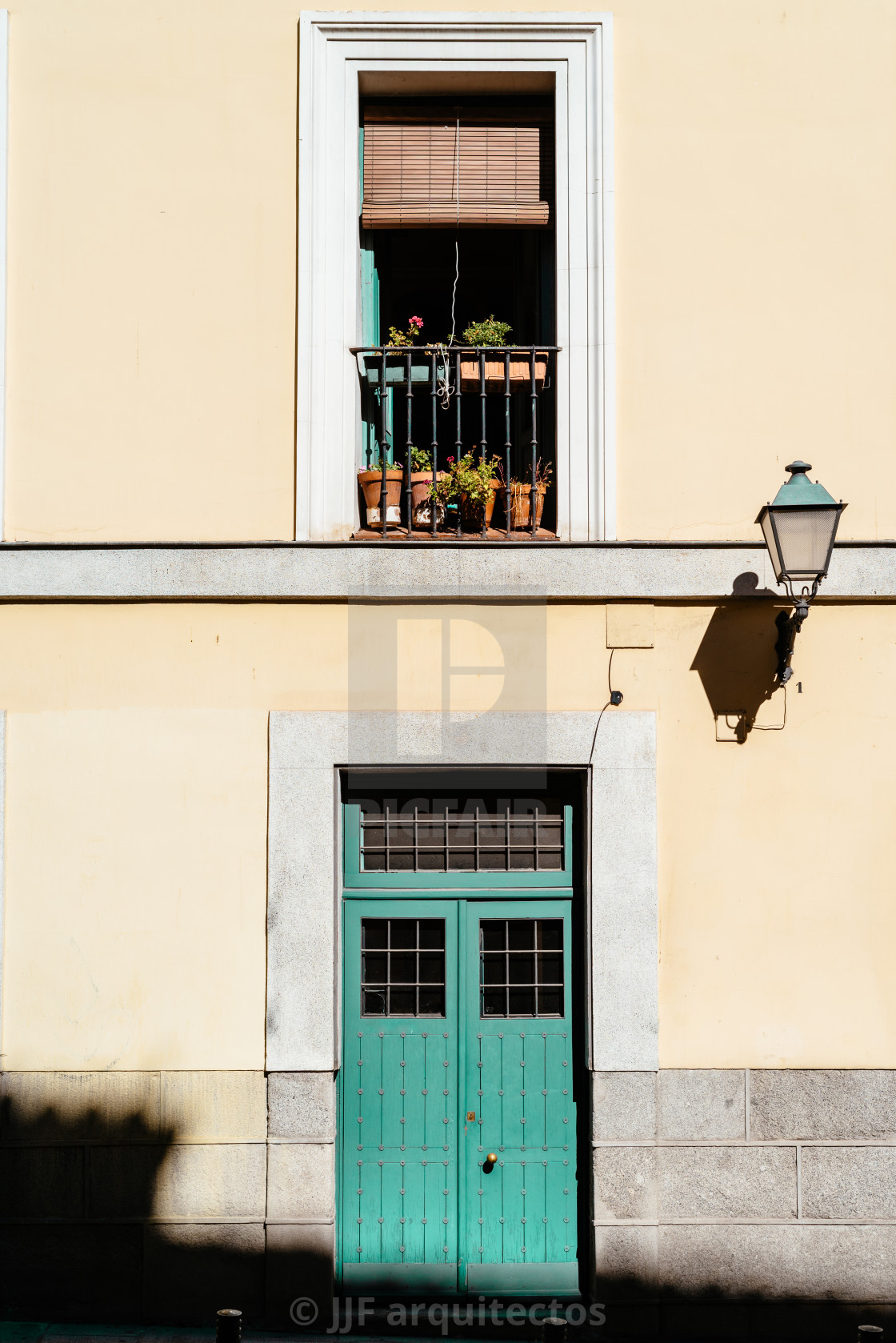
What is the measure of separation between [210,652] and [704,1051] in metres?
3.56

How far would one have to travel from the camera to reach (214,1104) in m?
5.70

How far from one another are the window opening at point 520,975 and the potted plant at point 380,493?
247cm

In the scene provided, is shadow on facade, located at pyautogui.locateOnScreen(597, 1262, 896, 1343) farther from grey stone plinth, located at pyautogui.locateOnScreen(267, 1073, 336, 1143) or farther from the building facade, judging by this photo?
grey stone plinth, located at pyautogui.locateOnScreen(267, 1073, 336, 1143)

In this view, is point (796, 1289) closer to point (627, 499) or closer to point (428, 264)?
point (627, 499)

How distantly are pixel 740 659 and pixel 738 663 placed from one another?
21 mm

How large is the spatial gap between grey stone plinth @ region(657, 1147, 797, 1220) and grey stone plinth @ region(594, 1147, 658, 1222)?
70mm

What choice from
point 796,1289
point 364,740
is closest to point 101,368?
point 364,740

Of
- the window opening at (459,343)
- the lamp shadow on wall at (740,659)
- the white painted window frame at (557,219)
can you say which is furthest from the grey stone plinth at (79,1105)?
the lamp shadow on wall at (740,659)

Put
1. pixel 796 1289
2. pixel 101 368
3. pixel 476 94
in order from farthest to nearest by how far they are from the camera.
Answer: pixel 476 94
pixel 101 368
pixel 796 1289

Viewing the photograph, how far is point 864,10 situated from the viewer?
6.00 meters

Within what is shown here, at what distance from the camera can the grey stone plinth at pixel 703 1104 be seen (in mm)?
5691

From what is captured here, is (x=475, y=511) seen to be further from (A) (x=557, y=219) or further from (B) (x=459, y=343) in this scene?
(A) (x=557, y=219)

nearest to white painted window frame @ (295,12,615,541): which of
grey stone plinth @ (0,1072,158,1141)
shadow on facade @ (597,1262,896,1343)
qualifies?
grey stone plinth @ (0,1072,158,1141)

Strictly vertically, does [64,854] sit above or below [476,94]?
below
